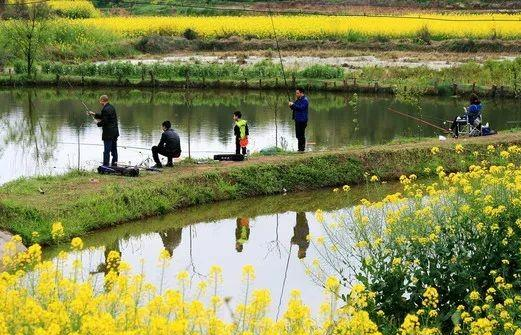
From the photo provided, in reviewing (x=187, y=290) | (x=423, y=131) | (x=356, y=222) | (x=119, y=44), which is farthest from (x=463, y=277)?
(x=119, y=44)

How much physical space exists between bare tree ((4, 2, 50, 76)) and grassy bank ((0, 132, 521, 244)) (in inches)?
903

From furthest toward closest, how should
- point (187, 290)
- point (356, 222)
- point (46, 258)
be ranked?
point (46, 258), point (187, 290), point (356, 222)

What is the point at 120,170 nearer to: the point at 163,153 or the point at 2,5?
the point at 163,153

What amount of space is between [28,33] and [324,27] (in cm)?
1953

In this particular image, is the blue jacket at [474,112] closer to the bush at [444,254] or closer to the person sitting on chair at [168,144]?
the person sitting on chair at [168,144]

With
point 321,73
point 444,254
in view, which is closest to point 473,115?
point 444,254

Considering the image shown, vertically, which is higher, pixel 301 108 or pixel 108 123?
pixel 301 108

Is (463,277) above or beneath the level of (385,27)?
beneath

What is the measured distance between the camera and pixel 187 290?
47.6 ft

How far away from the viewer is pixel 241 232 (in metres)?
18.9

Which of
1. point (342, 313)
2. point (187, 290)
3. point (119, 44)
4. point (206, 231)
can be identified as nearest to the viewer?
point (342, 313)

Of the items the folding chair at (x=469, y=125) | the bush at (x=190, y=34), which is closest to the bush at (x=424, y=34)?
the bush at (x=190, y=34)

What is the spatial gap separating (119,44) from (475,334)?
45.1m

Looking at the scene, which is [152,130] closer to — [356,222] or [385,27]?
[356,222]
